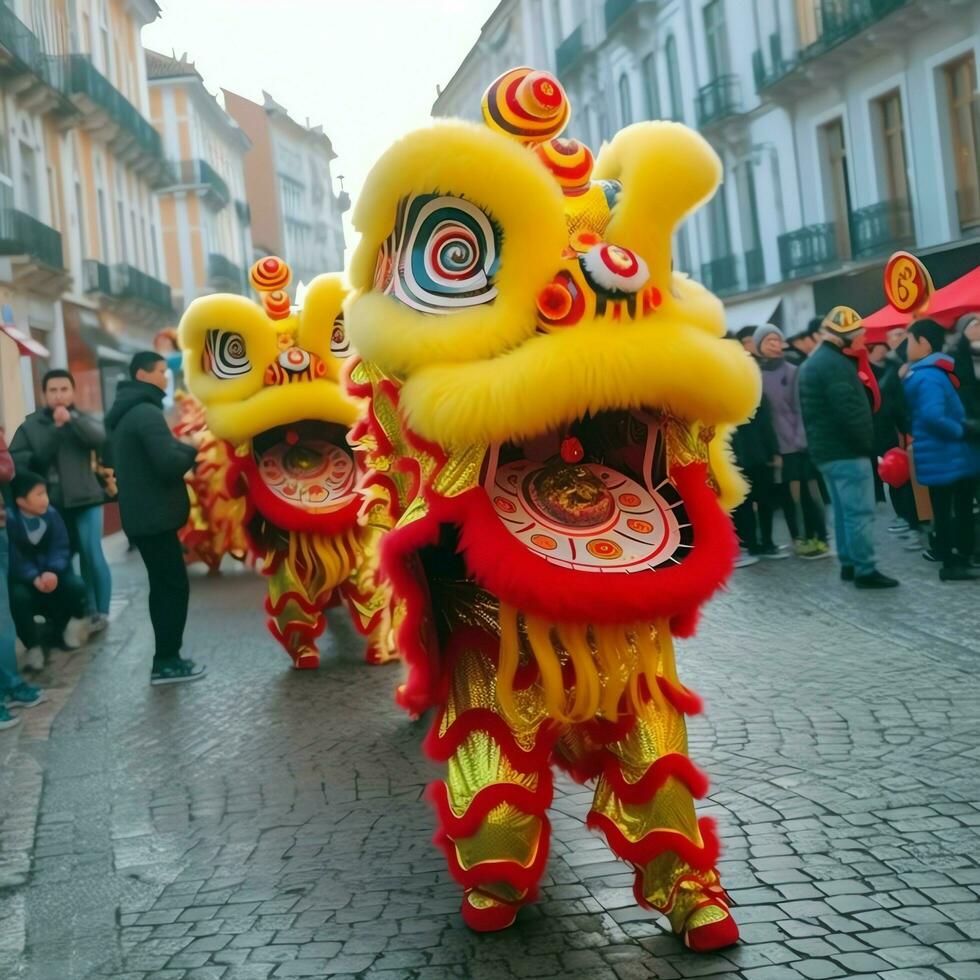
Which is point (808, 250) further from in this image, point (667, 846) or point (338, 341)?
point (667, 846)

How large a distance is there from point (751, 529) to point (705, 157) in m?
7.98

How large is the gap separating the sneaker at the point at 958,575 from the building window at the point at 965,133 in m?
12.9

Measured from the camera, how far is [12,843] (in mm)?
5305

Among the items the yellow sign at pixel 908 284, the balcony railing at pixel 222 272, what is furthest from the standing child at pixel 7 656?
the balcony railing at pixel 222 272

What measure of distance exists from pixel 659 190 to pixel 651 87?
1252 inches

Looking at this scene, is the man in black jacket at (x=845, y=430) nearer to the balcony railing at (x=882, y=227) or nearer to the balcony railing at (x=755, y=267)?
the balcony railing at (x=882, y=227)

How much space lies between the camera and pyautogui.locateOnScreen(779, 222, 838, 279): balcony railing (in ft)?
84.9

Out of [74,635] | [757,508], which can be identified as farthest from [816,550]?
[74,635]

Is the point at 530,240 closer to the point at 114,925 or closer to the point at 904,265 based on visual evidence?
the point at 114,925

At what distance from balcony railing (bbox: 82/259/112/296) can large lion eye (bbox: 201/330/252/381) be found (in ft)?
72.0

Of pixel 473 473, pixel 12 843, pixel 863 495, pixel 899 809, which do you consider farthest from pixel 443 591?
pixel 863 495

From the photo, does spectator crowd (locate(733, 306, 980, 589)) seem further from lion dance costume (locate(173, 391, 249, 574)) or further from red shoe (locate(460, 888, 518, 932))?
red shoe (locate(460, 888, 518, 932))

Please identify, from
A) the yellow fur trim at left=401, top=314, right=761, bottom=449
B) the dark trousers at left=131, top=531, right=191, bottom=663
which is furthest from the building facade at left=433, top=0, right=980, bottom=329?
the yellow fur trim at left=401, top=314, right=761, bottom=449

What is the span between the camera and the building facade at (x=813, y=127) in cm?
2188
